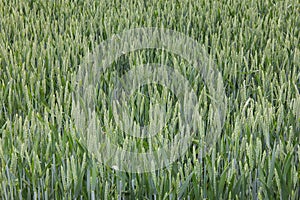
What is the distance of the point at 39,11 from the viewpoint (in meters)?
3.10

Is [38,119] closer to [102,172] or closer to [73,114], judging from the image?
[73,114]

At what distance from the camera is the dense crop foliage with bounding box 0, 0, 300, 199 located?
49.3 inches

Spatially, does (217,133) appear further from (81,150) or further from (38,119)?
(38,119)

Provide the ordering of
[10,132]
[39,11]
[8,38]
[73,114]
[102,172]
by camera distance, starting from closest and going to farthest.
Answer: [102,172]
[10,132]
[73,114]
[8,38]
[39,11]

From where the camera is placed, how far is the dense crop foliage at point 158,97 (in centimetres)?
125

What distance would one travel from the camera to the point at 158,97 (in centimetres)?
169

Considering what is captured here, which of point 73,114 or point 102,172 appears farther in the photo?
point 73,114

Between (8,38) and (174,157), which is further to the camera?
(8,38)

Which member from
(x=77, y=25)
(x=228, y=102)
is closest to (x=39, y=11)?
(x=77, y=25)

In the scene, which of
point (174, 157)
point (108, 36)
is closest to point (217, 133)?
point (174, 157)

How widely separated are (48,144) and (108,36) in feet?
4.05

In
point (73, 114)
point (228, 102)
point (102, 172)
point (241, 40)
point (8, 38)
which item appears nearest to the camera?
Result: point (102, 172)

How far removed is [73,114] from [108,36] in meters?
1.03

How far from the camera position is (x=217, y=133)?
1470 mm
